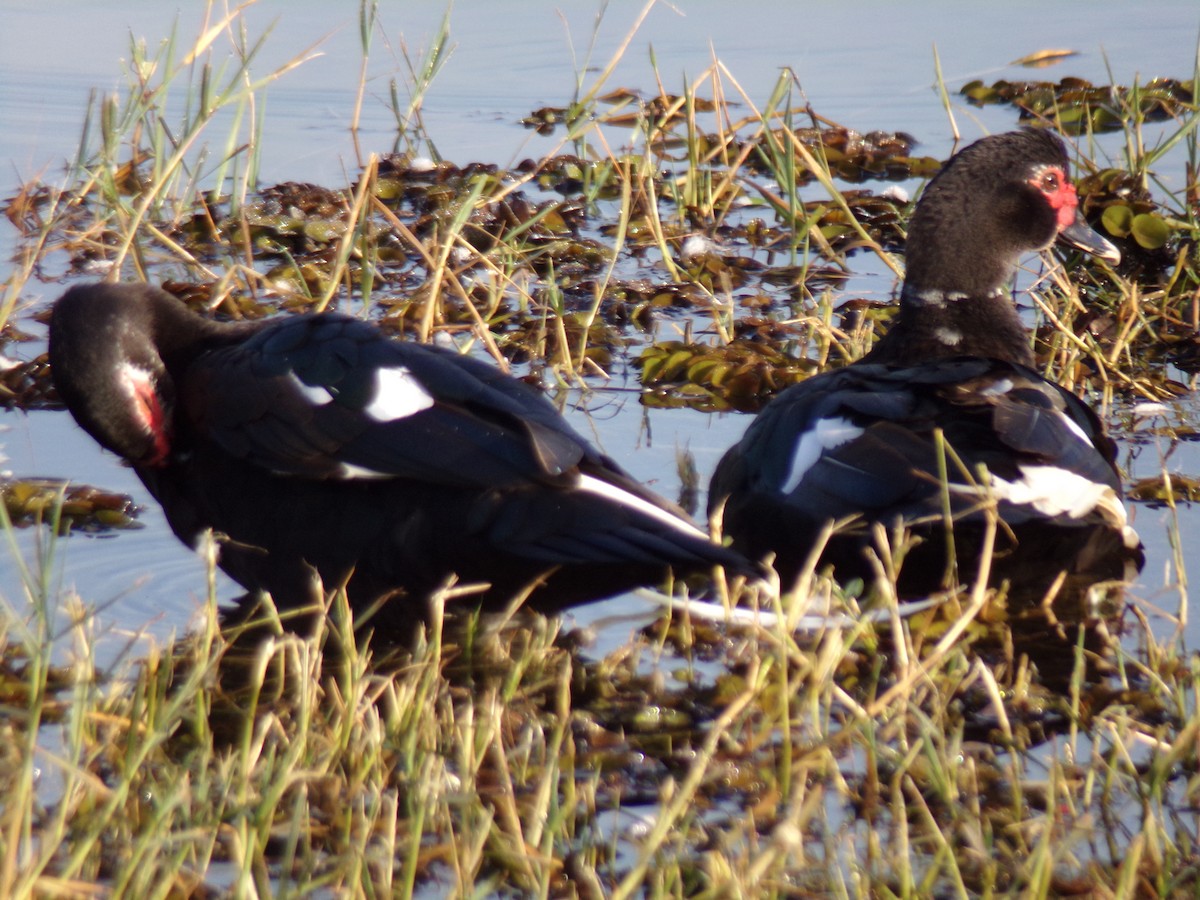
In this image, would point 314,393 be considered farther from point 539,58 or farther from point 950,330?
point 539,58

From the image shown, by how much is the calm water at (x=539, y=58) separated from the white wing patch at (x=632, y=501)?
3.01 m

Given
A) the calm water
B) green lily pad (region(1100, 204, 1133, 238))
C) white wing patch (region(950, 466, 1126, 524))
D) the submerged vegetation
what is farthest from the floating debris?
green lily pad (region(1100, 204, 1133, 238))

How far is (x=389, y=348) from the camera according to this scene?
11.5ft

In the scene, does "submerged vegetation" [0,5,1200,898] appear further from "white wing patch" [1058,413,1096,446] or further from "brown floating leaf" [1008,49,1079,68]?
"brown floating leaf" [1008,49,1079,68]

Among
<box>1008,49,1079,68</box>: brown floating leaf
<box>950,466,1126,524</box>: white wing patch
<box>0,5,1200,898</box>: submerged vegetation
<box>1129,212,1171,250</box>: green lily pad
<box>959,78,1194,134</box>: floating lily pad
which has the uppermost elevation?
<box>1008,49,1079,68</box>: brown floating leaf

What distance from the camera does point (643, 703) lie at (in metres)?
3.32

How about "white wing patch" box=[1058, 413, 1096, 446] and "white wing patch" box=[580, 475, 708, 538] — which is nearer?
"white wing patch" box=[580, 475, 708, 538]

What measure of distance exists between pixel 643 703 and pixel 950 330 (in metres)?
2.05

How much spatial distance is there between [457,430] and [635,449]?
1.44 metres

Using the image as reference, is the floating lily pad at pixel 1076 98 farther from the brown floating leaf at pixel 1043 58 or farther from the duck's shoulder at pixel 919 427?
the duck's shoulder at pixel 919 427

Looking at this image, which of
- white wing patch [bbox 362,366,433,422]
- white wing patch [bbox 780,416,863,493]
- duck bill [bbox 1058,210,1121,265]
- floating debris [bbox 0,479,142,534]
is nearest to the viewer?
white wing patch [bbox 362,366,433,422]

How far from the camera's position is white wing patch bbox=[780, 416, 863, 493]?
13.0 feet

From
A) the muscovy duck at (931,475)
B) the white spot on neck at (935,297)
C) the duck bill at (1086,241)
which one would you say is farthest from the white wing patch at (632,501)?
the duck bill at (1086,241)

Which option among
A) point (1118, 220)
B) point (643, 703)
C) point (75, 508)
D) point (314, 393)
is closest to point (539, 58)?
point (1118, 220)
